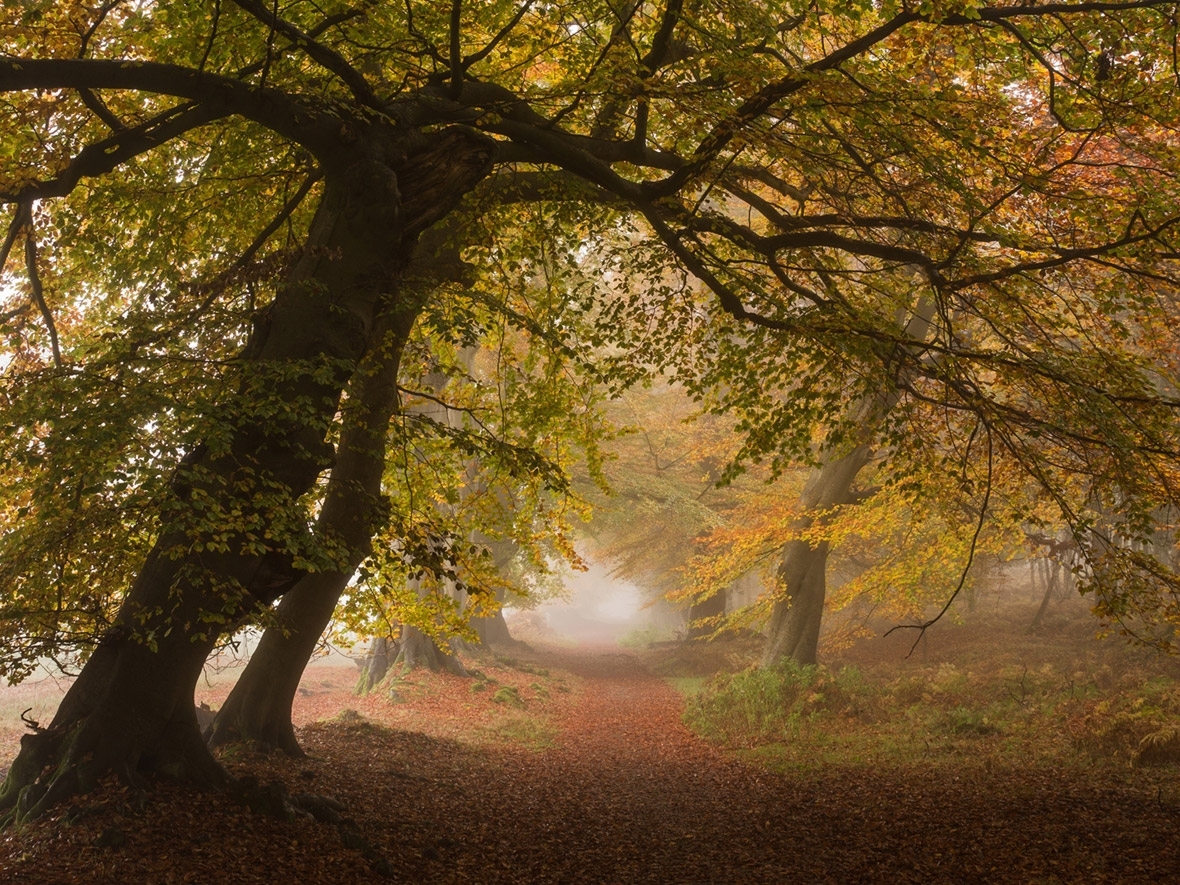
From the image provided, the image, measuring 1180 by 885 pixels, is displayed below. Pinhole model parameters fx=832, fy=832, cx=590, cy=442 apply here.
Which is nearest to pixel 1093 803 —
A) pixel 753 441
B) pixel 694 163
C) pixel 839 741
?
pixel 753 441

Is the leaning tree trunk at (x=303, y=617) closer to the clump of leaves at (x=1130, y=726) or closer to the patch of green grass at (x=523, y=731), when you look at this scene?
the patch of green grass at (x=523, y=731)

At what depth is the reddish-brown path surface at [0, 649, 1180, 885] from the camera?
221 inches

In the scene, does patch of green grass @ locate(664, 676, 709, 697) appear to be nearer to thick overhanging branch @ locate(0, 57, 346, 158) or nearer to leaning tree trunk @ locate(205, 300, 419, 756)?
leaning tree trunk @ locate(205, 300, 419, 756)

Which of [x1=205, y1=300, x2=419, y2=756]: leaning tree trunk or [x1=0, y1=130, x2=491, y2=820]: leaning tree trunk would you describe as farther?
[x1=205, y1=300, x2=419, y2=756]: leaning tree trunk

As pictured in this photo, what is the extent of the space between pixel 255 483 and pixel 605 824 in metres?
5.07

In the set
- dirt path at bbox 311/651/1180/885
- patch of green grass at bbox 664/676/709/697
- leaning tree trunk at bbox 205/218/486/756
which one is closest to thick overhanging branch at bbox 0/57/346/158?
leaning tree trunk at bbox 205/218/486/756

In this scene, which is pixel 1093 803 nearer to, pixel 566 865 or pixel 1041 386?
pixel 1041 386

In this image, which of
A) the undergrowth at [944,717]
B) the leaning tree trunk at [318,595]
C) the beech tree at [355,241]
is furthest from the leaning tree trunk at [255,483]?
the undergrowth at [944,717]

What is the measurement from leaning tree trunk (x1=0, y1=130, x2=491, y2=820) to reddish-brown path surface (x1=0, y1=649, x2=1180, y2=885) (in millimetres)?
452

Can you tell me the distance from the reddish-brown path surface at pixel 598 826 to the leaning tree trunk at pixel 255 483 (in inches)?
17.8

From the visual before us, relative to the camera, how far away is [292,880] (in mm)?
5492

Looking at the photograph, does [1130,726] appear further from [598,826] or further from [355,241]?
[355,241]

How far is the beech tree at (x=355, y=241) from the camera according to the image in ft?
18.2

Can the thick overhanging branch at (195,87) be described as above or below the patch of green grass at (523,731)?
above
